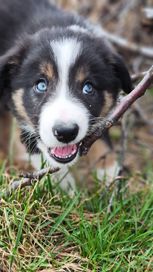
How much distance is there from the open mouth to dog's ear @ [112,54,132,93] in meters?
0.72

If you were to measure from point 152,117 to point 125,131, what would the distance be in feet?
5.64

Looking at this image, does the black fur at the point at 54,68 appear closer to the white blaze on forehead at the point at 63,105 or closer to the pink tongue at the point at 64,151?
the white blaze on forehead at the point at 63,105

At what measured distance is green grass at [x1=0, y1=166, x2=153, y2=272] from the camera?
133 inches

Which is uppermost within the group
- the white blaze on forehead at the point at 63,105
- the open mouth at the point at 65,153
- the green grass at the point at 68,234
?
the white blaze on forehead at the point at 63,105

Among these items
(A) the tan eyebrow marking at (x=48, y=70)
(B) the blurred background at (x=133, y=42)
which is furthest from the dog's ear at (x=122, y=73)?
(B) the blurred background at (x=133, y=42)

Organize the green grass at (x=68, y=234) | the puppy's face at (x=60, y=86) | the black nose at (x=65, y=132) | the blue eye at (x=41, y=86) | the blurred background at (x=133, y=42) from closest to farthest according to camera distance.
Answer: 1. the green grass at (x=68, y=234)
2. the black nose at (x=65, y=132)
3. the puppy's face at (x=60, y=86)
4. the blue eye at (x=41, y=86)
5. the blurred background at (x=133, y=42)

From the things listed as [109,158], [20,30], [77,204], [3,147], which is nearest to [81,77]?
[77,204]

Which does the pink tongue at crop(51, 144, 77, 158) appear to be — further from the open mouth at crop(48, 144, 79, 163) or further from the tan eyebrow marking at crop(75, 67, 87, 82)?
the tan eyebrow marking at crop(75, 67, 87, 82)

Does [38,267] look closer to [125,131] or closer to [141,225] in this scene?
[141,225]

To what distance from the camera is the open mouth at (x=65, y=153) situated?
3908 mm

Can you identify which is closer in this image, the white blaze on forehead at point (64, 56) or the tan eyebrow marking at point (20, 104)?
the white blaze on forehead at point (64, 56)

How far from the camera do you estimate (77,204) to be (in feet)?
13.1

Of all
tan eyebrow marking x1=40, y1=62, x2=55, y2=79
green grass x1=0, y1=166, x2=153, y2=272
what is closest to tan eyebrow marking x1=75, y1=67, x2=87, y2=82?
tan eyebrow marking x1=40, y1=62, x2=55, y2=79

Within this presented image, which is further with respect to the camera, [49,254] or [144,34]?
[144,34]
